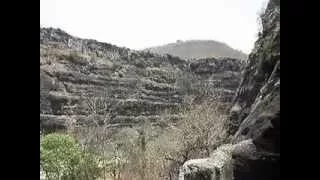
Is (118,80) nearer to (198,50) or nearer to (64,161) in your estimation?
(198,50)

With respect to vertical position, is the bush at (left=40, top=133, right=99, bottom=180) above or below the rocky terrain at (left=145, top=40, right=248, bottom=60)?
below

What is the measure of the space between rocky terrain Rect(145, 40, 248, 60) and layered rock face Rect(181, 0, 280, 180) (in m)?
1.10

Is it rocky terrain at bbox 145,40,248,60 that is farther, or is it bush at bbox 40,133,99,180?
rocky terrain at bbox 145,40,248,60

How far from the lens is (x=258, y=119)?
384 centimetres

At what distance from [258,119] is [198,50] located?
3.57 meters

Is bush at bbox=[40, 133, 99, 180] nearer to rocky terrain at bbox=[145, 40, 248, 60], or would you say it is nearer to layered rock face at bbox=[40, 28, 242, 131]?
layered rock face at bbox=[40, 28, 242, 131]

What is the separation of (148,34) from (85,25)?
3.17ft

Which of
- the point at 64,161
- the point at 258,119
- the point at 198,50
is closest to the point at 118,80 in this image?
the point at 198,50

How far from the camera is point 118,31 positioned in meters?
6.97

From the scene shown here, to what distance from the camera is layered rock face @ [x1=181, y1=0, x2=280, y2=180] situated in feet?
11.0

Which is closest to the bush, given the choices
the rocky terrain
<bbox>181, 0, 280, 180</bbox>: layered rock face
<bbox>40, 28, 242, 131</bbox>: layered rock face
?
<bbox>181, 0, 280, 180</bbox>: layered rock face

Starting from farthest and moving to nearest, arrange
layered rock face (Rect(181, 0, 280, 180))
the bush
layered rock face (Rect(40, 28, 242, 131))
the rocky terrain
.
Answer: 1. the rocky terrain
2. layered rock face (Rect(40, 28, 242, 131))
3. the bush
4. layered rock face (Rect(181, 0, 280, 180))

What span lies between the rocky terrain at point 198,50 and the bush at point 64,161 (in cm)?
319
